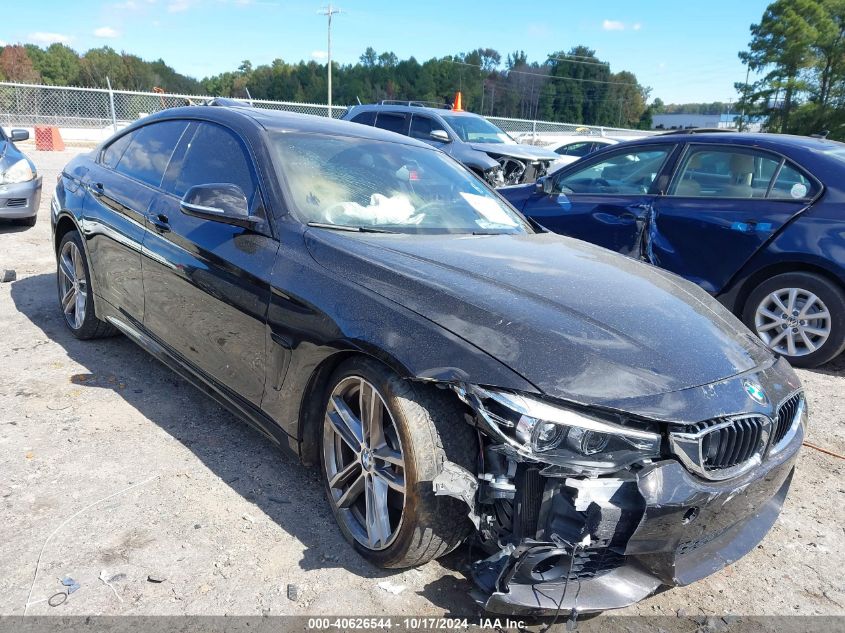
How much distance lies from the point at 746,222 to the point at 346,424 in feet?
12.7

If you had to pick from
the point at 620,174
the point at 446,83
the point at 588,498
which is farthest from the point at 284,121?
Answer: the point at 446,83

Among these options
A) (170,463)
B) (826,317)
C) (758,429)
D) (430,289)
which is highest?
(430,289)

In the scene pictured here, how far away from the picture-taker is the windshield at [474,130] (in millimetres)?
12336

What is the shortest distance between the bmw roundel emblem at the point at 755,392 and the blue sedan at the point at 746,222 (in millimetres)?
2962

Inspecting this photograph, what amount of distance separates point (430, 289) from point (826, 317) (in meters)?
3.77

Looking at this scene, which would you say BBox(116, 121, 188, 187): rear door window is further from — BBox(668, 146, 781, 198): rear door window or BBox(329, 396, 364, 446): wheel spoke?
BBox(668, 146, 781, 198): rear door window

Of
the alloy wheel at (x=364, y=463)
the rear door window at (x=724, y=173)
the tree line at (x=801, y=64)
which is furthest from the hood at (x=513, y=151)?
the tree line at (x=801, y=64)

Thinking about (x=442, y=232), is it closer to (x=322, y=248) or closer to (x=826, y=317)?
(x=322, y=248)

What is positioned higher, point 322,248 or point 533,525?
point 322,248

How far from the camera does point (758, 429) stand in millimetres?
2277

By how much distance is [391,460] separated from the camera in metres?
2.43

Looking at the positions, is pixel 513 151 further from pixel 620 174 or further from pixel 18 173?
pixel 18 173

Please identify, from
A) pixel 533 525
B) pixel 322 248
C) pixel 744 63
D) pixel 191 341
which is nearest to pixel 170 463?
pixel 191 341

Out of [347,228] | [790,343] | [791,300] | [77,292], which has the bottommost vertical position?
[790,343]
